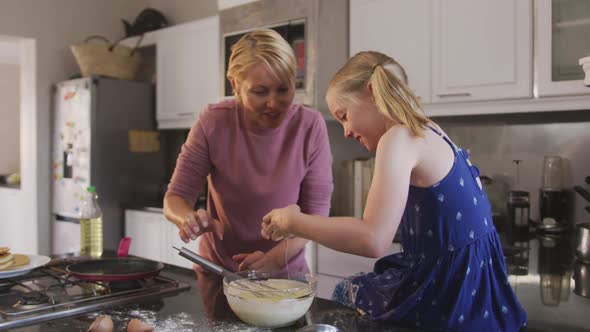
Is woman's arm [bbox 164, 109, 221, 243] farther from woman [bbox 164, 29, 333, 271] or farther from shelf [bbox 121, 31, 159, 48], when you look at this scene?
shelf [bbox 121, 31, 159, 48]

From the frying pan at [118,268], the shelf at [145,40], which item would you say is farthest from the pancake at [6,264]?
the shelf at [145,40]

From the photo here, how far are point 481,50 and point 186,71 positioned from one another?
77.0 inches

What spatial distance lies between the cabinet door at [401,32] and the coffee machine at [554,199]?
63 cm

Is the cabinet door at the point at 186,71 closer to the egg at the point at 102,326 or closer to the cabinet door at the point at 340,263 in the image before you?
the cabinet door at the point at 340,263

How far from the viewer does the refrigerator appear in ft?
11.2

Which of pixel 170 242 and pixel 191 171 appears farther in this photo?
pixel 170 242

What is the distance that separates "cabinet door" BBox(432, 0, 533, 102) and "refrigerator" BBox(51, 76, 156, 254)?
2.18 metres

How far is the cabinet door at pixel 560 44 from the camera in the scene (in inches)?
80.8

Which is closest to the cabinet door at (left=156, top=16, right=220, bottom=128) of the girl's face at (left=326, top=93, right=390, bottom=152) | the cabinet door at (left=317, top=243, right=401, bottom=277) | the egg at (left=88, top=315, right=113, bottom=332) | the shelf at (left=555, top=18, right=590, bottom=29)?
the cabinet door at (left=317, top=243, right=401, bottom=277)

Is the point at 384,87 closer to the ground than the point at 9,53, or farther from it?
closer to the ground

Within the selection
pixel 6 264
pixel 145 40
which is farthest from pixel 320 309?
pixel 145 40

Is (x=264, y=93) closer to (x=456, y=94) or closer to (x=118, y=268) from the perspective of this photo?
(x=118, y=268)

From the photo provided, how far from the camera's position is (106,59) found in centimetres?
351

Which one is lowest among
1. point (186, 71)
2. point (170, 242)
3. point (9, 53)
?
point (170, 242)
